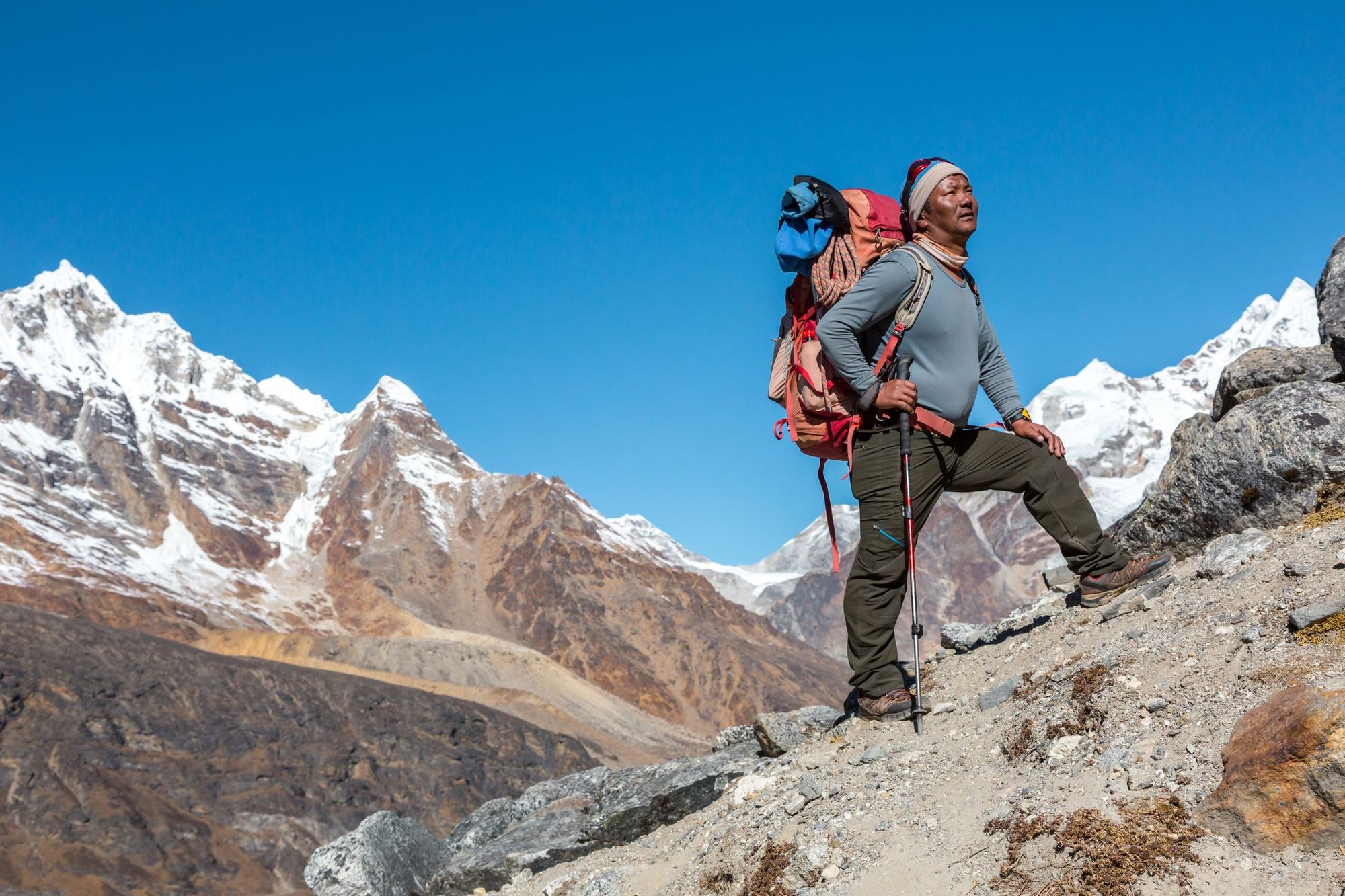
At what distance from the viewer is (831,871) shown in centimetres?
471

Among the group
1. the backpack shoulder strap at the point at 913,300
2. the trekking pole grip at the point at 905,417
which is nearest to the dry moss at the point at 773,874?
the trekking pole grip at the point at 905,417

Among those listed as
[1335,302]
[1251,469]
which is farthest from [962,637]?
[1335,302]

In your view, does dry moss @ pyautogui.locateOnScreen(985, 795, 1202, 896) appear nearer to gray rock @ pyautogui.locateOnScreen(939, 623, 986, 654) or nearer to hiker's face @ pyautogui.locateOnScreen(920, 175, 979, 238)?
hiker's face @ pyautogui.locateOnScreen(920, 175, 979, 238)

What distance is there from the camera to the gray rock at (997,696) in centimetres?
579

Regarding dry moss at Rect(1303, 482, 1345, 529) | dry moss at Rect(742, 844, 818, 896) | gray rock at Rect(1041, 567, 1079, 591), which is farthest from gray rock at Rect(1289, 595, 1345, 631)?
gray rock at Rect(1041, 567, 1079, 591)

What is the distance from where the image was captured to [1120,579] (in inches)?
251

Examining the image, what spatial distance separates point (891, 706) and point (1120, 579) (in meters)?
1.47

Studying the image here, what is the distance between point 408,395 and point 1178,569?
585 ft

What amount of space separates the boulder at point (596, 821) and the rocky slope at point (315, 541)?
77.9 meters

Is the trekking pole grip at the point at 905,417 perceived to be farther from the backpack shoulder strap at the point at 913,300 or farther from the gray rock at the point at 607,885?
the gray rock at the point at 607,885

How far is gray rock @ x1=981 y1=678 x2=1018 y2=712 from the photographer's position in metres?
5.79

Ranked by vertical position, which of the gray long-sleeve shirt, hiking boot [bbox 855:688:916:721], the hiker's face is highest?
the hiker's face

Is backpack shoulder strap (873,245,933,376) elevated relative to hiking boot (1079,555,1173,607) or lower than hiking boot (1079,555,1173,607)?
elevated

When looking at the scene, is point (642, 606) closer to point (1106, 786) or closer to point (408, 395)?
point (408, 395)
